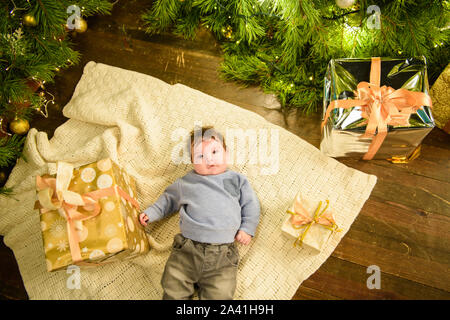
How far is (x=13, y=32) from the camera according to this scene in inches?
47.1

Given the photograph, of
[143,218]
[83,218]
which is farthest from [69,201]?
Result: [143,218]

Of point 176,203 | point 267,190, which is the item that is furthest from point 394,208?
point 176,203

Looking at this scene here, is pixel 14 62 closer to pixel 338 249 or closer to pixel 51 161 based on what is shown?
pixel 51 161

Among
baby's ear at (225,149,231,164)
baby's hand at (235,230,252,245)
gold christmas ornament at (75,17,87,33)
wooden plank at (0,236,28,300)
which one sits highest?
gold christmas ornament at (75,17,87,33)

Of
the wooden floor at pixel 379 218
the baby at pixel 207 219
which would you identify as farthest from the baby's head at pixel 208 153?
the wooden floor at pixel 379 218

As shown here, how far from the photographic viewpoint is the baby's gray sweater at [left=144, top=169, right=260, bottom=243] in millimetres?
1191

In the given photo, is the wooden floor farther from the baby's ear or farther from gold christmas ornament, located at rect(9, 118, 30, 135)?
the baby's ear

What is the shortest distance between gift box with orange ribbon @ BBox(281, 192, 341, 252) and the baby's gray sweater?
142 mm

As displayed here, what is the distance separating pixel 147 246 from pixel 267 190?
0.54 m

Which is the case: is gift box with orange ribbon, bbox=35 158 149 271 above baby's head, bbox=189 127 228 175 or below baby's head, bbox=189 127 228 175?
below

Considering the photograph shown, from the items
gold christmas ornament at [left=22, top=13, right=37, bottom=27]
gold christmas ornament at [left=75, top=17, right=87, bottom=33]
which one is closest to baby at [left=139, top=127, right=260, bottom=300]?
gold christmas ornament at [left=22, top=13, right=37, bottom=27]

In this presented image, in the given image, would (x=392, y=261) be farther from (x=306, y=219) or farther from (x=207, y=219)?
(x=207, y=219)

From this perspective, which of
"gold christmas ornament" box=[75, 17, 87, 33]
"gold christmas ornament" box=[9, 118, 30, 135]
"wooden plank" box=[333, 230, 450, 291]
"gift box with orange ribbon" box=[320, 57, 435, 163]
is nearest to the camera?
"gift box with orange ribbon" box=[320, 57, 435, 163]

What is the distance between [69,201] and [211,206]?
493 mm
